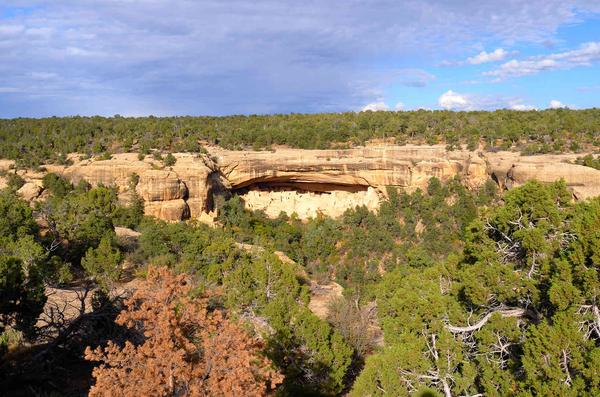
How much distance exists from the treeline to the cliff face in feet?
8.35

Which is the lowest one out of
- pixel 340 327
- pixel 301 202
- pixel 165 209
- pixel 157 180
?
pixel 340 327

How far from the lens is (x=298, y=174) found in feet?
112

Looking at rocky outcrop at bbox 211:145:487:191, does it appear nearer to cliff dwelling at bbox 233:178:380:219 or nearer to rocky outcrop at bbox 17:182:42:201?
cliff dwelling at bbox 233:178:380:219

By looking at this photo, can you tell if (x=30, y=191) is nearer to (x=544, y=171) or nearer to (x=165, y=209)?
(x=165, y=209)

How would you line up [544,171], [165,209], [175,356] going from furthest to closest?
[165,209], [544,171], [175,356]

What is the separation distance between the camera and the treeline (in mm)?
33625

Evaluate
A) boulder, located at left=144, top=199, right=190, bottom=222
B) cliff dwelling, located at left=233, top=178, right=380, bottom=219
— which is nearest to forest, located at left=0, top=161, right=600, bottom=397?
boulder, located at left=144, top=199, right=190, bottom=222

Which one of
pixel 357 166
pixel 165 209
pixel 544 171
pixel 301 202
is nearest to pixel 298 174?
pixel 301 202

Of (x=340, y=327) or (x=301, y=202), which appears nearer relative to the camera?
(x=340, y=327)

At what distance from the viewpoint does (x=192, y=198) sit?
30.3 m

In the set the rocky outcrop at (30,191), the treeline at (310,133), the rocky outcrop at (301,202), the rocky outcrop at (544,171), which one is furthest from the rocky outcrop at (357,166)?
the rocky outcrop at (30,191)

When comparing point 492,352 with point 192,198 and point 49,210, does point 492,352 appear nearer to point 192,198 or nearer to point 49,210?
point 49,210

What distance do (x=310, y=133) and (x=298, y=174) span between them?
5.47 meters

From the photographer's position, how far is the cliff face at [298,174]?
29.0m
